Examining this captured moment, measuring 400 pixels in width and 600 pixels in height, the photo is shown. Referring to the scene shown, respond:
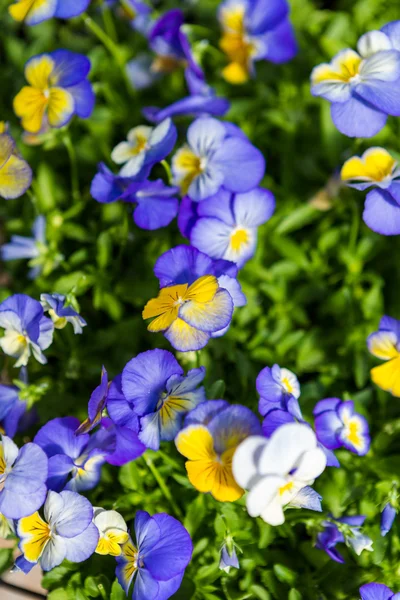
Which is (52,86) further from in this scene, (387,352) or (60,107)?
(387,352)

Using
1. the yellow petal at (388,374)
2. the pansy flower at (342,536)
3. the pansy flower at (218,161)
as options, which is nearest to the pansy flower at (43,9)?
the pansy flower at (218,161)

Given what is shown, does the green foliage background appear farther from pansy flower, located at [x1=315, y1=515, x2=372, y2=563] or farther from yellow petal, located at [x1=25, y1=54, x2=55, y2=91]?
yellow petal, located at [x1=25, y1=54, x2=55, y2=91]

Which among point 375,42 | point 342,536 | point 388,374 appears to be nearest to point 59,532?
point 342,536

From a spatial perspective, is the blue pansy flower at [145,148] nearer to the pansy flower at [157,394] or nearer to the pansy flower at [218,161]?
the pansy flower at [218,161]

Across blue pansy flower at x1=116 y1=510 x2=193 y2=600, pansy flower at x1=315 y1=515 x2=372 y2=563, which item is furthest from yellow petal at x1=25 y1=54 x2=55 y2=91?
pansy flower at x1=315 y1=515 x2=372 y2=563

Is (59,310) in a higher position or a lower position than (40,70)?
lower

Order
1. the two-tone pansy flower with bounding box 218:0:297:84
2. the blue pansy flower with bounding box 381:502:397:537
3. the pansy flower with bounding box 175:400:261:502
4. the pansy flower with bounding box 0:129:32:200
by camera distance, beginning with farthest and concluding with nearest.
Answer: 1. the two-tone pansy flower with bounding box 218:0:297:84
2. the pansy flower with bounding box 0:129:32:200
3. the blue pansy flower with bounding box 381:502:397:537
4. the pansy flower with bounding box 175:400:261:502
